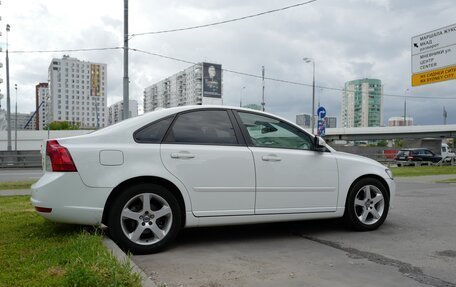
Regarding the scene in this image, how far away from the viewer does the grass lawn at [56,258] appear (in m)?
3.14

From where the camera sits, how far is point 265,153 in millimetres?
5152

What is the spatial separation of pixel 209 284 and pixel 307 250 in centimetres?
159

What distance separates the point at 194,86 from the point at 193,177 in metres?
27.9

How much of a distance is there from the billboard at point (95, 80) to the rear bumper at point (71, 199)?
59537mm

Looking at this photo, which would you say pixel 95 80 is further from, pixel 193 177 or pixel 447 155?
pixel 193 177

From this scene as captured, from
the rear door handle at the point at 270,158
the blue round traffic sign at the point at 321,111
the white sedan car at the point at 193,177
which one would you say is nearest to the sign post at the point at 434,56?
the blue round traffic sign at the point at 321,111

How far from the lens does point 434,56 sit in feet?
70.0

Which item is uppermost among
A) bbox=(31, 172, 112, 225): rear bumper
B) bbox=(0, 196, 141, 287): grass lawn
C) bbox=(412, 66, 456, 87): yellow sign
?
bbox=(412, 66, 456, 87): yellow sign

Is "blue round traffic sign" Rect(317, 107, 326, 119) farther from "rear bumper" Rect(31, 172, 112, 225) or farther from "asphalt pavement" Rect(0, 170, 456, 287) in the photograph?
"rear bumper" Rect(31, 172, 112, 225)

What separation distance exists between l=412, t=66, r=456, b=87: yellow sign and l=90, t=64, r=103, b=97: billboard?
48.0 metres

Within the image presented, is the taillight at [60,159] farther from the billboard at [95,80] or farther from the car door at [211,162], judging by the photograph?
the billboard at [95,80]

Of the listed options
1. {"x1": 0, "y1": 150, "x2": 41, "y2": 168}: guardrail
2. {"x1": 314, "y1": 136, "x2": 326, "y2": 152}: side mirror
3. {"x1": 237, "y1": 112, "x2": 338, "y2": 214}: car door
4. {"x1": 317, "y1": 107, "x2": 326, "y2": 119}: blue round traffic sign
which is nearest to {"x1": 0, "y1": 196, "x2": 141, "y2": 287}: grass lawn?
{"x1": 237, "y1": 112, "x2": 338, "y2": 214}: car door

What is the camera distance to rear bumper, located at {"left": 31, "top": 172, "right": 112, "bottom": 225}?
14.4 ft

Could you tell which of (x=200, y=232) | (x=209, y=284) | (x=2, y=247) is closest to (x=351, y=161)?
(x=200, y=232)
